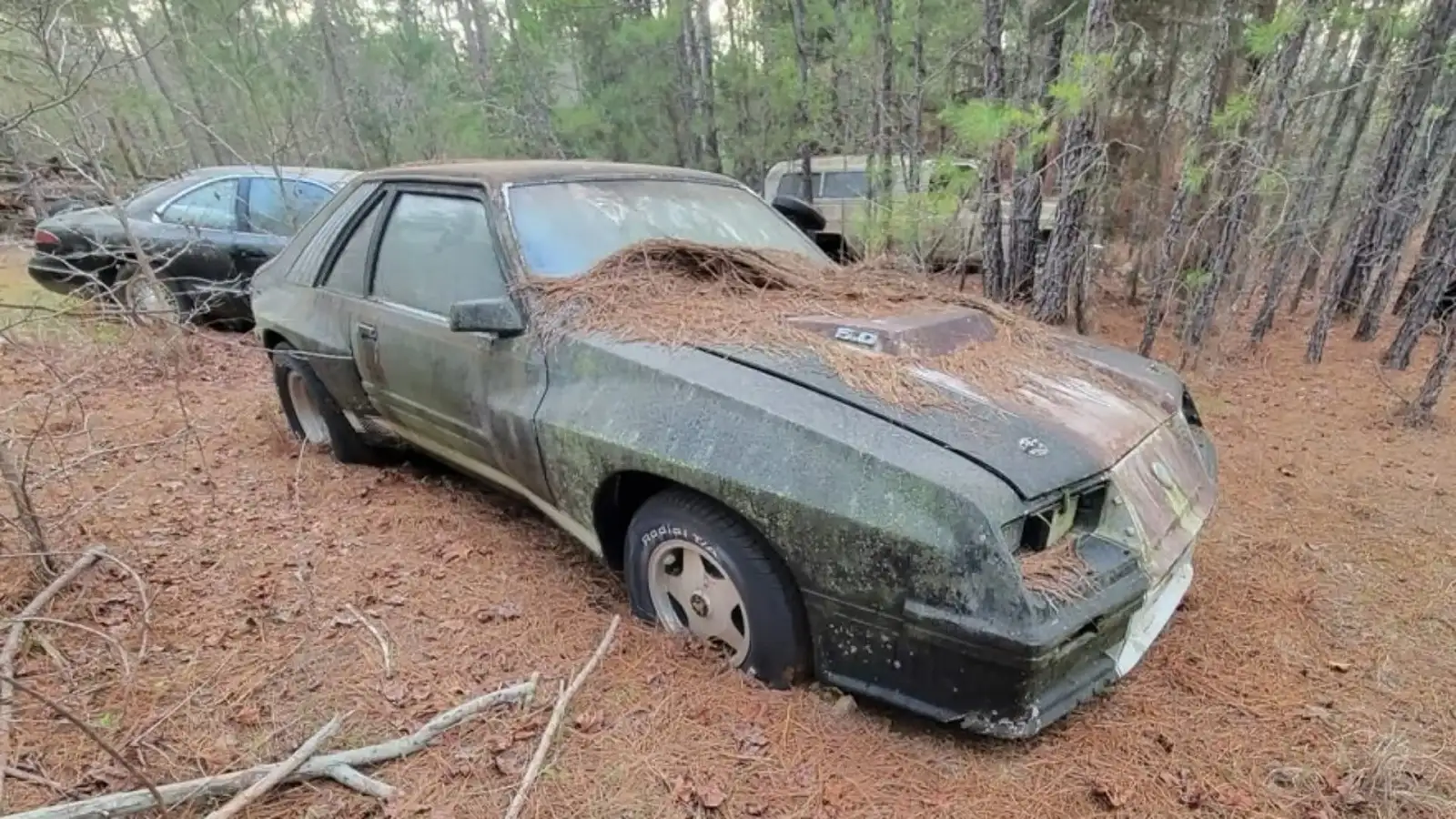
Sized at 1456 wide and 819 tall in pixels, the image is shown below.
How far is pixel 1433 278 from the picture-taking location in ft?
20.4

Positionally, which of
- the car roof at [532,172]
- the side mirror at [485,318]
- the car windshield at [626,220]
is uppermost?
the car roof at [532,172]

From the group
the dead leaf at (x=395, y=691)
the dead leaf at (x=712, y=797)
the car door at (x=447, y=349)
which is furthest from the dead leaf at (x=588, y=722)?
the car door at (x=447, y=349)

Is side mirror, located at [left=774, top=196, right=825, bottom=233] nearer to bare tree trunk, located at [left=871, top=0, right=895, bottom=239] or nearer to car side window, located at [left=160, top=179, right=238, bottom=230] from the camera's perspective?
bare tree trunk, located at [left=871, top=0, right=895, bottom=239]

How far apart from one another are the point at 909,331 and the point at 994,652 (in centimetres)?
111

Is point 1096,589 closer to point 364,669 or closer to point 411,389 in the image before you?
point 364,669

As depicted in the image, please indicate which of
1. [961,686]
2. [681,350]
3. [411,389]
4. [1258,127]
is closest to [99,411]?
[411,389]

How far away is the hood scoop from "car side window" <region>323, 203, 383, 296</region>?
7.10 feet

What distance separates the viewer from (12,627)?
7.61ft

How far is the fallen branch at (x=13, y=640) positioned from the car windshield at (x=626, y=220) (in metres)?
1.96

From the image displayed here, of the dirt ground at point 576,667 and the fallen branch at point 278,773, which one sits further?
the dirt ground at point 576,667

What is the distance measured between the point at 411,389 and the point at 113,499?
1579 millimetres

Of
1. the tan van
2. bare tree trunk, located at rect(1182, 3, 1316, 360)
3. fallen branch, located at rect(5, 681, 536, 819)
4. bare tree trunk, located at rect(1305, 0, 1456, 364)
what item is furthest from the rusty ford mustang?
bare tree trunk, located at rect(1305, 0, 1456, 364)

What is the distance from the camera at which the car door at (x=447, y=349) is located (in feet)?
9.19

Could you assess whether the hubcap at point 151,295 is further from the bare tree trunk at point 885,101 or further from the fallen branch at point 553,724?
the bare tree trunk at point 885,101
